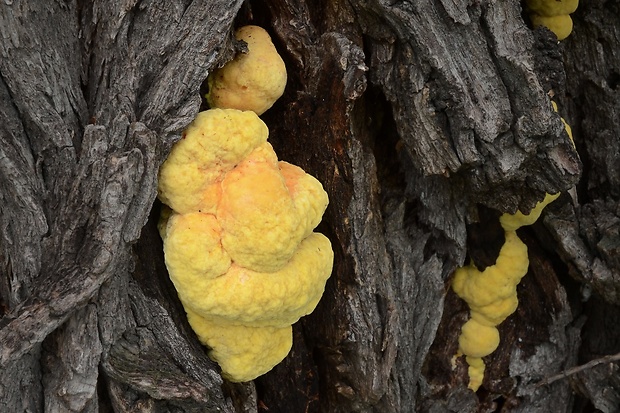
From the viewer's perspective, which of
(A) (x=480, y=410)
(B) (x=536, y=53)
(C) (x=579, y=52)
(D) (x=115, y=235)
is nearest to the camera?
(D) (x=115, y=235)

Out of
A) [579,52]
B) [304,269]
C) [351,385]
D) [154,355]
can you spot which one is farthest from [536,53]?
[154,355]

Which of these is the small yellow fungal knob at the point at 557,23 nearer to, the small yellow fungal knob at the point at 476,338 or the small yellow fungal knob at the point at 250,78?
the small yellow fungal knob at the point at 250,78

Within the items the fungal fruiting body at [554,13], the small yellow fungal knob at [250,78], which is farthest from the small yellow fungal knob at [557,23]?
the small yellow fungal knob at [250,78]

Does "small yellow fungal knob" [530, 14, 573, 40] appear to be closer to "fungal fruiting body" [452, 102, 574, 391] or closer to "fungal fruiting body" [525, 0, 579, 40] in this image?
"fungal fruiting body" [525, 0, 579, 40]

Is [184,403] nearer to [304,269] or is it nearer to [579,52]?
[304,269]

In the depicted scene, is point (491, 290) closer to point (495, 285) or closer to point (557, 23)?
point (495, 285)

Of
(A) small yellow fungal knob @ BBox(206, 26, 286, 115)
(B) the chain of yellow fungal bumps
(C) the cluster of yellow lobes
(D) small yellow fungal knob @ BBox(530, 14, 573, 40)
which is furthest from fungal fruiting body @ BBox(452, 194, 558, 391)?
(A) small yellow fungal knob @ BBox(206, 26, 286, 115)

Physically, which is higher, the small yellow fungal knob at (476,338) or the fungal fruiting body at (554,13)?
the fungal fruiting body at (554,13)
